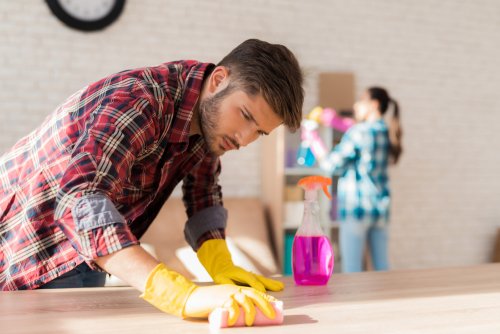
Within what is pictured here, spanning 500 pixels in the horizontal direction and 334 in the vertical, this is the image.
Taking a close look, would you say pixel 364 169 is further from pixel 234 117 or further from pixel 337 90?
pixel 234 117

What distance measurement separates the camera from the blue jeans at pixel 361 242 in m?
3.42

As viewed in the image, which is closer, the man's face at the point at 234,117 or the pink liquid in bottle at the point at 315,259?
the man's face at the point at 234,117

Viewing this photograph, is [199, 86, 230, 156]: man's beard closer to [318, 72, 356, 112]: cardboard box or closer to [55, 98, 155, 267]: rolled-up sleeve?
[55, 98, 155, 267]: rolled-up sleeve

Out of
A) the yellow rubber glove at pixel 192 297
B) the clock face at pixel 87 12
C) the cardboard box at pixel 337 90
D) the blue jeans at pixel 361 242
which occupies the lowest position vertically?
the blue jeans at pixel 361 242

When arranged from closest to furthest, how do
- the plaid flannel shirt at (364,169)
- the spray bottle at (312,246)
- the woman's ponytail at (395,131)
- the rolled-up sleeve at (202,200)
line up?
the spray bottle at (312,246) → the rolled-up sleeve at (202,200) → the plaid flannel shirt at (364,169) → the woman's ponytail at (395,131)

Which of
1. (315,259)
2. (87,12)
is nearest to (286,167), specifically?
(87,12)

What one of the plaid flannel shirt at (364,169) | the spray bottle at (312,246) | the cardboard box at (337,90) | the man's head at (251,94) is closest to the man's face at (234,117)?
the man's head at (251,94)

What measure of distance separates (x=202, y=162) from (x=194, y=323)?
0.66m

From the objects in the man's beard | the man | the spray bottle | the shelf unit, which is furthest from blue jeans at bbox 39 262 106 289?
the shelf unit

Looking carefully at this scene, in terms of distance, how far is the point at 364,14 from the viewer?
4.54 metres

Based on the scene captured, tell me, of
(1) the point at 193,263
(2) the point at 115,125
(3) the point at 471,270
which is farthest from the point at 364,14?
(2) the point at 115,125

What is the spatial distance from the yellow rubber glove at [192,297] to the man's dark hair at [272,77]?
45 centimetres

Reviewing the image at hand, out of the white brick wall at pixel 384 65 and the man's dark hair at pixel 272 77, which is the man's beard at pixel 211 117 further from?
the white brick wall at pixel 384 65

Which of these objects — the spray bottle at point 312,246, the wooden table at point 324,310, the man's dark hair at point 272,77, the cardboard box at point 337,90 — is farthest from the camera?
the cardboard box at point 337,90
